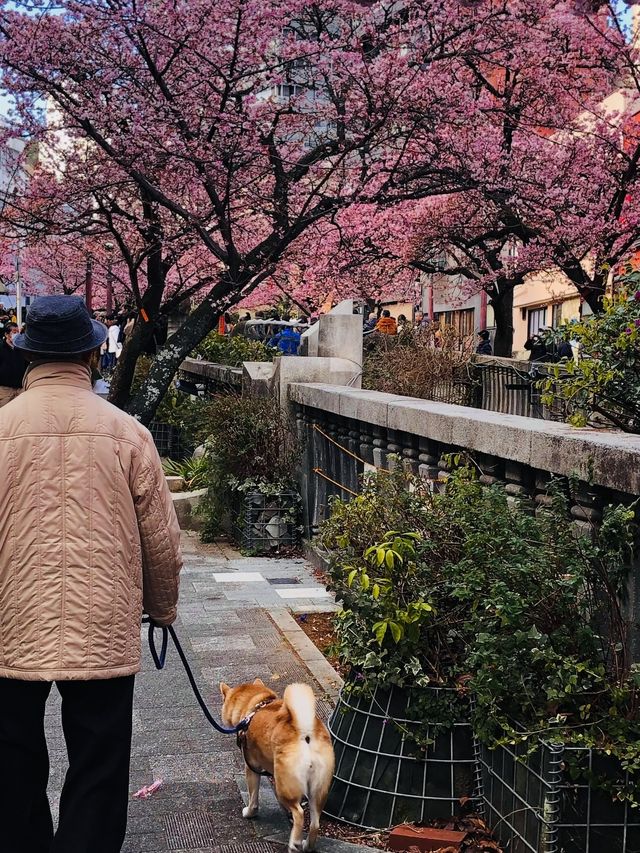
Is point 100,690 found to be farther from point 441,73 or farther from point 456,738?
point 441,73

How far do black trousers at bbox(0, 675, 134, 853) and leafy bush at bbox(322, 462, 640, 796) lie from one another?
1.13 m

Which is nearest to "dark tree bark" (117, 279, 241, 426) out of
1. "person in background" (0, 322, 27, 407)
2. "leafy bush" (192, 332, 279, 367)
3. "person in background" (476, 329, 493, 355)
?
"leafy bush" (192, 332, 279, 367)

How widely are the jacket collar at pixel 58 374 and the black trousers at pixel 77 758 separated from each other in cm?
93

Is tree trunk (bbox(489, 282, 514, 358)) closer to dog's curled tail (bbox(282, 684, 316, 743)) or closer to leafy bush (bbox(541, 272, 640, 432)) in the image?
leafy bush (bbox(541, 272, 640, 432))

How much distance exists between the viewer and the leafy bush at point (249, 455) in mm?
10781

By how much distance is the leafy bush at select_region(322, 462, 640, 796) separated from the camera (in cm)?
353

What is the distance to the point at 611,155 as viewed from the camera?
18.4 meters

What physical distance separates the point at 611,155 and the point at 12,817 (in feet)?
56.4

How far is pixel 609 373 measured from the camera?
4582 mm

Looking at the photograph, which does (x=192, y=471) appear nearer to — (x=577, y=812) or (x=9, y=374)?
(x=9, y=374)

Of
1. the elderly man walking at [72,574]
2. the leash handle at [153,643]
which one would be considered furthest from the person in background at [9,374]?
the elderly man walking at [72,574]

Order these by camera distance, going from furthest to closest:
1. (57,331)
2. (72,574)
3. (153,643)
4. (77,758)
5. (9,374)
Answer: (9,374), (153,643), (57,331), (77,758), (72,574)

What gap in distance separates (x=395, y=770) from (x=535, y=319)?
3346 cm

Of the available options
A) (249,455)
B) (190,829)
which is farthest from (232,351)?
(190,829)
